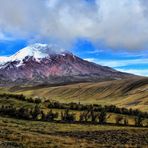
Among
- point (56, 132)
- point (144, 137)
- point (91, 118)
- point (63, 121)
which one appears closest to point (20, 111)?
point (63, 121)

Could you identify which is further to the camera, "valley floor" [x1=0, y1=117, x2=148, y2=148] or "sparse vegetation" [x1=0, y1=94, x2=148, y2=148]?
"sparse vegetation" [x1=0, y1=94, x2=148, y2=148]

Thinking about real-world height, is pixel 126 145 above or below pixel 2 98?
below

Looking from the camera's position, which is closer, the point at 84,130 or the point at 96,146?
the point at 96,146

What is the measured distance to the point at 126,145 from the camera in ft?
179

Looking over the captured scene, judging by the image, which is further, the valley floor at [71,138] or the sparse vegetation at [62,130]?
the sparse vegetation at [62,130]

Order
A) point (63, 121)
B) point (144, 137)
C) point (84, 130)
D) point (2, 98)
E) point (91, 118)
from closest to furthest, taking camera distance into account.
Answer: point (144, 137)
point (84, 130)
point (63, 121)
point (91, 118)
point (2, 98)

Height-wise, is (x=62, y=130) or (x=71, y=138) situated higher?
(x=62, y=130)

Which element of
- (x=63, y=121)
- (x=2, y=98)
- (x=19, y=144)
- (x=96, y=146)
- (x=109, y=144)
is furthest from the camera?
(x=2, y=98)

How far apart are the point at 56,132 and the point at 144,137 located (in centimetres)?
→ 1364

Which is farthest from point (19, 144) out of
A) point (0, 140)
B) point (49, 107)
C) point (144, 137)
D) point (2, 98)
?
point (2, 98)

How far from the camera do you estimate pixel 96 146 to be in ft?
169

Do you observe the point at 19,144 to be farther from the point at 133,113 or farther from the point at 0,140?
the point at 133,113

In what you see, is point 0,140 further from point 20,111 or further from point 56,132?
point 20,111

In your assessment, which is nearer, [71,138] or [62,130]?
[71,138]
